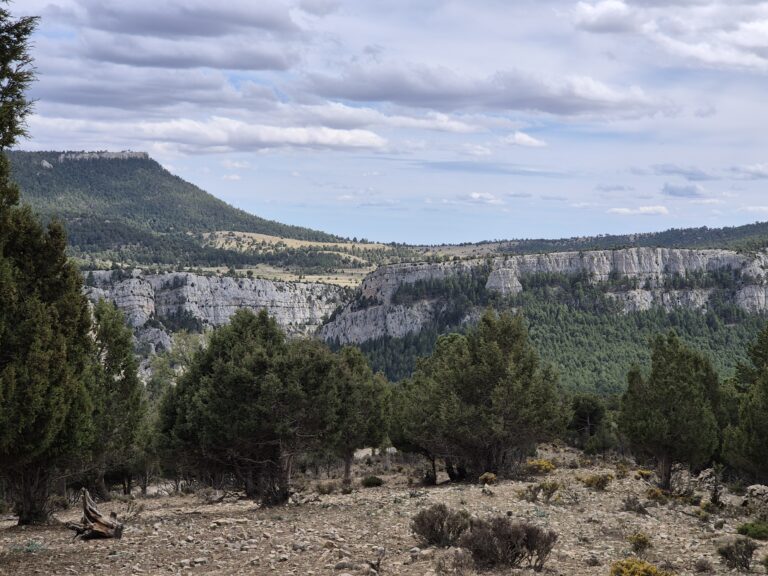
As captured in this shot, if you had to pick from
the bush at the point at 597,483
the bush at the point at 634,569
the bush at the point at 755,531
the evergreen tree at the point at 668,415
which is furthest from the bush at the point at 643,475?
the bush at the point at 634,569

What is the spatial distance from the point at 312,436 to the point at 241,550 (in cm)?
1270

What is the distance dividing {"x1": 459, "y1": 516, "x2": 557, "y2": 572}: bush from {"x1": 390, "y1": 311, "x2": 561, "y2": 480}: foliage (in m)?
22.3

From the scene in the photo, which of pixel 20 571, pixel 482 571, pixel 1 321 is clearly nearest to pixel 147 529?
pixel 20 571

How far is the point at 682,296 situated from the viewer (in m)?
183

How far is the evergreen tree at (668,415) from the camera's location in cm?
3872

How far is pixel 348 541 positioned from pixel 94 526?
255 inches

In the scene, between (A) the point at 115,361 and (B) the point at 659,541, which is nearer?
(B) the point at 659,541

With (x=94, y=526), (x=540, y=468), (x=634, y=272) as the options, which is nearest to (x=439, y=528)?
(x=94, y=526)

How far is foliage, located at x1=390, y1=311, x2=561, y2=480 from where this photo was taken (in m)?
40.5

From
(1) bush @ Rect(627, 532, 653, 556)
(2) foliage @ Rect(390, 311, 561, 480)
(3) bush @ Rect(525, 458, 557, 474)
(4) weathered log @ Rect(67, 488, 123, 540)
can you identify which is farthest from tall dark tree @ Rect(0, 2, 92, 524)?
(3) bush @ Rect(525, 458, 557, 474)

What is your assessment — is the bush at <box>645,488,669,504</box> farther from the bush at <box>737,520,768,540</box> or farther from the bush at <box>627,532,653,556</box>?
the bush at <box>627,532,653,556</box>

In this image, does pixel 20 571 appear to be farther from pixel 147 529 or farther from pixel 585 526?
pixel 585 526

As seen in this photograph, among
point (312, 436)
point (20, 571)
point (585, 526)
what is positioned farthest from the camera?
point (312, 436)

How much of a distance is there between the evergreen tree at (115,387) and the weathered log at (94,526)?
11.1m
